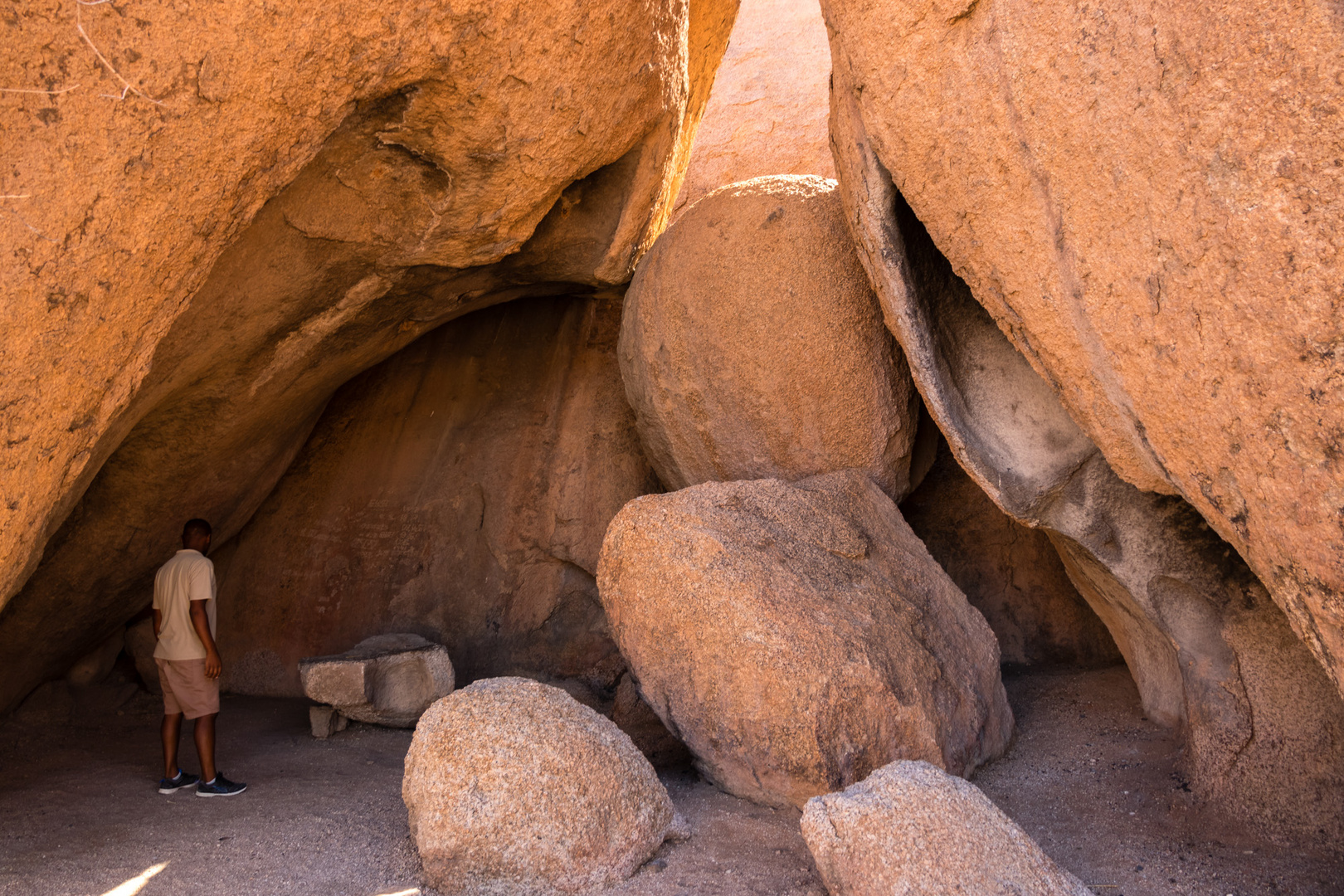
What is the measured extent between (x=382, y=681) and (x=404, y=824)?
129cm

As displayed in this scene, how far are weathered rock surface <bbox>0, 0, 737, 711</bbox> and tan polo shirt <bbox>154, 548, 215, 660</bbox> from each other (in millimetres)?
488

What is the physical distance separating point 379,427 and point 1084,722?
3554 mm

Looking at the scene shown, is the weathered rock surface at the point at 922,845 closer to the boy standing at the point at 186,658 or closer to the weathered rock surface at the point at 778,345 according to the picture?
the weathered rock surface at the point at 778,345

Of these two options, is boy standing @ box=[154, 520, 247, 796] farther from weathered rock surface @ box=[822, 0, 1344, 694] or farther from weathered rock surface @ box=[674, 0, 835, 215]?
weathered rock surface @ box=[674, 0, 835, 215]

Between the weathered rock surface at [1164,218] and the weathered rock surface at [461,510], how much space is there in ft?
7.98

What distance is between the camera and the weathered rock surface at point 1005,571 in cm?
412

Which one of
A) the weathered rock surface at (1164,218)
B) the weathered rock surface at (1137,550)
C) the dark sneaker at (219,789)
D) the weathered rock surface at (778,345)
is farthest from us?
the weathered rock surface at (778,345)

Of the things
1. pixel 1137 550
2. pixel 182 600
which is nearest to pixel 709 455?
pixel 1137 550

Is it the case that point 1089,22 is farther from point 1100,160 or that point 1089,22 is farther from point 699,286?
point 699,286

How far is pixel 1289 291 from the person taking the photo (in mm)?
1872

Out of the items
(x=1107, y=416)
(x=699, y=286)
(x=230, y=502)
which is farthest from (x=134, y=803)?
(x=1107, y=416)

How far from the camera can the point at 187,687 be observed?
3.38m

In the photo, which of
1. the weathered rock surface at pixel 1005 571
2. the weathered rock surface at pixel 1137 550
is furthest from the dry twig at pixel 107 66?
the weathered rock surface at pixel 1005 571

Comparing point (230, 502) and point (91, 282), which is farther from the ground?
point (91, 282)
